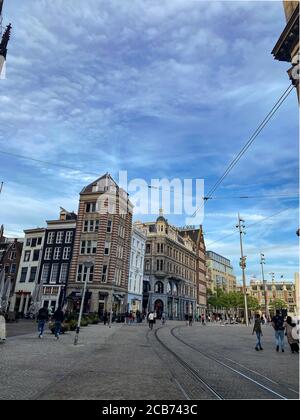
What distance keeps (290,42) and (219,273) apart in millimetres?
105397

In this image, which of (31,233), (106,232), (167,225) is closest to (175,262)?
(167,225)

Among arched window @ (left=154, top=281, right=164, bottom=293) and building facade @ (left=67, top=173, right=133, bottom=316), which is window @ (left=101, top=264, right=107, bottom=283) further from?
arched window @ (left=154, top=281, right=164, bottom=293)

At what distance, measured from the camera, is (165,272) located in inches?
2425

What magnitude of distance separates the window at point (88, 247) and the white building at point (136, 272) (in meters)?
8.58

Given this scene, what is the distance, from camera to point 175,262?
223ft

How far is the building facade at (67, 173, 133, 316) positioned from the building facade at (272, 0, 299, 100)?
106ft

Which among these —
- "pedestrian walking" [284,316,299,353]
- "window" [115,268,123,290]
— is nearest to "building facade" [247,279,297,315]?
"window" [115,268,123,290]

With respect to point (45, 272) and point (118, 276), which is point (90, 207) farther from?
point (45, 272)

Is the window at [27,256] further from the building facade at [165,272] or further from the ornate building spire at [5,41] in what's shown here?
the ornate building spire at [5,41]

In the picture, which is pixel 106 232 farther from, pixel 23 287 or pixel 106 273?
pixel 23 287

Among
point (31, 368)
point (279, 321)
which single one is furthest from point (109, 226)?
point (31, 368)

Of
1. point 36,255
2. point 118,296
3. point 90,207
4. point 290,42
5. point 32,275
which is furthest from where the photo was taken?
point 36,255

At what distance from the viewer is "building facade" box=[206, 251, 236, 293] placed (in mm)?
106938
